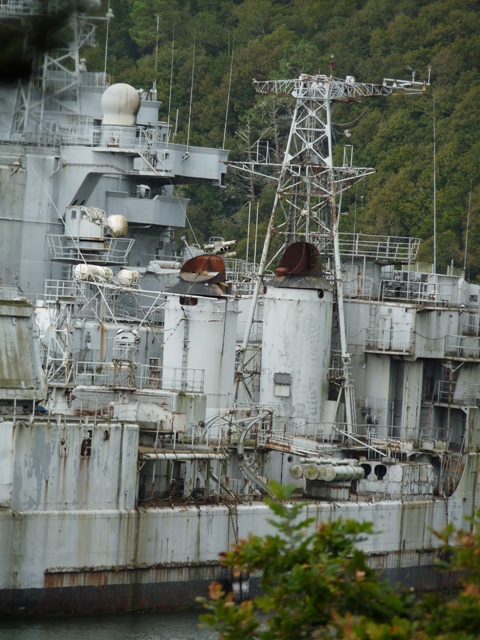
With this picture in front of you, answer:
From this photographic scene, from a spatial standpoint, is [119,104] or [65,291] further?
[119,104]

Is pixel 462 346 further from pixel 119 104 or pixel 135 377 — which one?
pixel 119 104

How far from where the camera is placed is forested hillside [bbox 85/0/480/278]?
57.2 m

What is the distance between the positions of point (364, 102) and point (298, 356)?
111ft

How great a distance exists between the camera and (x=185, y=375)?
→ 30.1 meters

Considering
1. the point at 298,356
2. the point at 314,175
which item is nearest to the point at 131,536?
the point at 298,356

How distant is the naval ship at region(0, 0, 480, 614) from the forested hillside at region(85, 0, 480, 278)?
19598 mm

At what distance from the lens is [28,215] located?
3403 cm

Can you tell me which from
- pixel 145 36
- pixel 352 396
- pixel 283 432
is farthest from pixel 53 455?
pixel 145 36

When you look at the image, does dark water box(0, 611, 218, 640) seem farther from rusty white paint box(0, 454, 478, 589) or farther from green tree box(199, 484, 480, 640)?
green tree box(199, 484, 480, 640)

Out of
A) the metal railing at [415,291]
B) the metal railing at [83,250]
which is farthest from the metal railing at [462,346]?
the metal railing at [83,250]

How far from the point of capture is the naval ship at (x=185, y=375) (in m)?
25.0

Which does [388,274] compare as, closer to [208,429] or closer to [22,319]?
[208,429]

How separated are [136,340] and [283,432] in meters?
4.01

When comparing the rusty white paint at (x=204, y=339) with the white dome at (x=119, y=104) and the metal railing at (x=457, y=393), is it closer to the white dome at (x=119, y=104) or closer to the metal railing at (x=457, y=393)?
the metal railing at (x=457, y=393)
